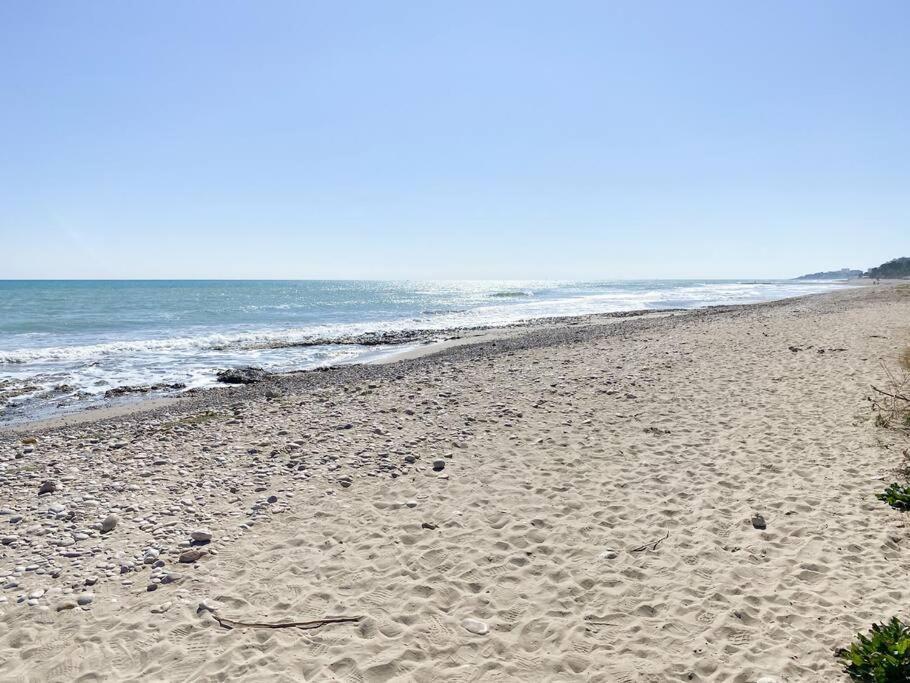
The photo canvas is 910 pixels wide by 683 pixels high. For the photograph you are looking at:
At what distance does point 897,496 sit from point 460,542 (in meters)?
4.94

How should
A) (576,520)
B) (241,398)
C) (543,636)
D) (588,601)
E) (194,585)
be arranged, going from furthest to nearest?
1. (241,398)
2. (576,520)
3. (194,585)
4. (588,601)
5. (543,636)

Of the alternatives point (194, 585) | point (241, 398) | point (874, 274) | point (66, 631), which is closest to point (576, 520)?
point (194, 585)

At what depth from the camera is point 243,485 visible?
6930mm

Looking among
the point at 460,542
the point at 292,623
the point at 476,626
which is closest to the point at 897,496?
the point at 460,542

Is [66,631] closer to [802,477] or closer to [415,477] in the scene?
[415,477]

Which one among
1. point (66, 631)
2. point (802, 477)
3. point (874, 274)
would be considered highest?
point (874, 274)

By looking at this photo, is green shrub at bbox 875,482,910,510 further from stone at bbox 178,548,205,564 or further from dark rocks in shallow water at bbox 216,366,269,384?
dark rocks in shallow water at bbox 216,366,269,384

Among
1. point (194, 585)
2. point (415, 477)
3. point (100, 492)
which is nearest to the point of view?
point (194, 585)

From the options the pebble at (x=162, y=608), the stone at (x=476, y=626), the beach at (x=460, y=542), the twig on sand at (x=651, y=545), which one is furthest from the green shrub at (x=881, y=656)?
the pebble at (x=162, y=608)

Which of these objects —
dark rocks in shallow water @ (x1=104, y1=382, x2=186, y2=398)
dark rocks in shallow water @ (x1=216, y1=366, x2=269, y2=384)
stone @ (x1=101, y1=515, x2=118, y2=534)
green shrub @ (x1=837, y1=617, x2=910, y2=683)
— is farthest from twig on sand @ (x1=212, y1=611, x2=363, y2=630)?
dark rocks in shallow water @ (x1=104, y1=382, x2=186, y2=398)

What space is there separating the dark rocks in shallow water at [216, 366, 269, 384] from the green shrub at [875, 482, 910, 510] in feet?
50.7

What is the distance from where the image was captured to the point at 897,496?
5688mm

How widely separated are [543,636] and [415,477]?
3372mm

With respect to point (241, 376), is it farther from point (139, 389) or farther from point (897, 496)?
point (897, 496)
